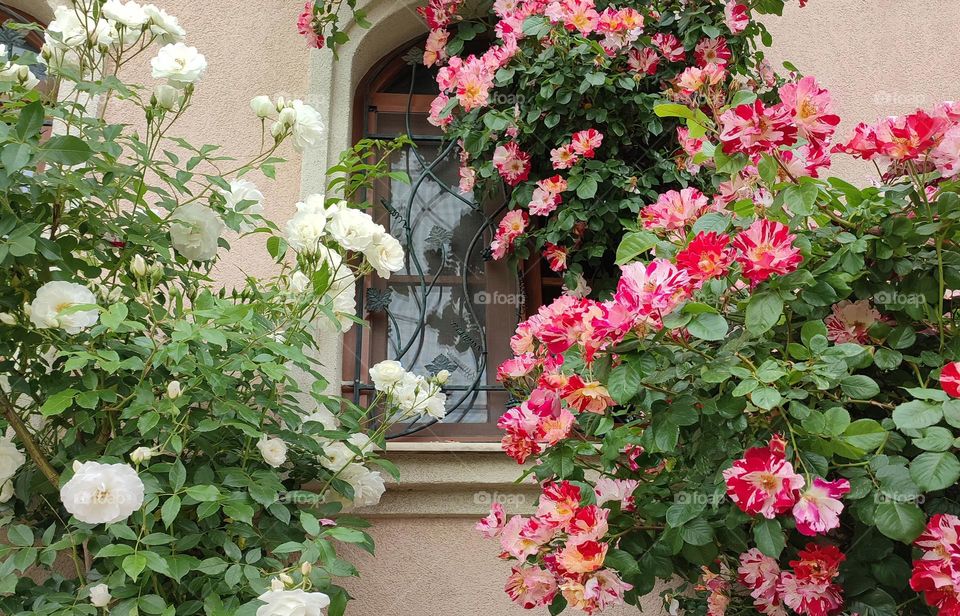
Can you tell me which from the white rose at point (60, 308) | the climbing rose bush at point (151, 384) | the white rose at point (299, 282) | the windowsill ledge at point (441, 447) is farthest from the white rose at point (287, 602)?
the windowsill ledge at point (441, 447)

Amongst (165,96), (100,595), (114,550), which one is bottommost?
(100,595)

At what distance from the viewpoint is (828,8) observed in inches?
144

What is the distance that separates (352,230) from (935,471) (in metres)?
1.36

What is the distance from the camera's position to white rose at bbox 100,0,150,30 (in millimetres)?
2225

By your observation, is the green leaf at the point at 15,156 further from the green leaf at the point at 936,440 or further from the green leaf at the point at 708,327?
the green leaf at the point at 936,440

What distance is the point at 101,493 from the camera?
6.00 ft

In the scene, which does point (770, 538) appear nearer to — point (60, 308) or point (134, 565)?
point (134, 565)

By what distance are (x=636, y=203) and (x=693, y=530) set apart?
134cm

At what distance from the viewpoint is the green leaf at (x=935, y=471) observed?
4.95ft

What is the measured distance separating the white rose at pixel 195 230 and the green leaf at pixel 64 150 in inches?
16.3

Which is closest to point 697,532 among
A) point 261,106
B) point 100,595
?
point 100,595

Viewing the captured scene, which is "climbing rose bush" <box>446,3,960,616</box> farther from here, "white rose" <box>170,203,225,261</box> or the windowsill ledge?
"white rose" <box>170,203,225,261</box>

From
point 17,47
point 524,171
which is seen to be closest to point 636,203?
point 524,171

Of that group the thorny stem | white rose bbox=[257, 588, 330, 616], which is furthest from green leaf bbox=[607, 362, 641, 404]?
the thorny stem
